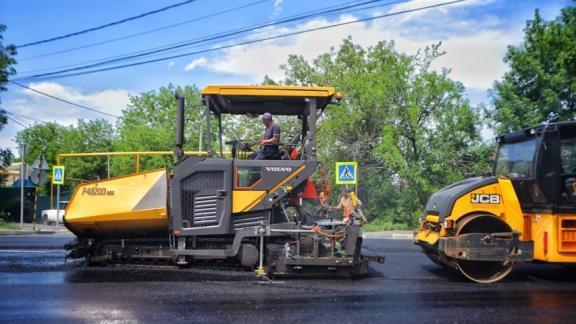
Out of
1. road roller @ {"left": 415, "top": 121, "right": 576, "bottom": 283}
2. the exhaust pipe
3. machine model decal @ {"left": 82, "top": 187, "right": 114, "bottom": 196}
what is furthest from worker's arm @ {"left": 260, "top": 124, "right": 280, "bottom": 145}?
road roller @ {"left": 415, "top": 121, "right": 576, "bottom": 283}

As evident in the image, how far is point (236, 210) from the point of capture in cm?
693

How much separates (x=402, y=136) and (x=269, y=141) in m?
14.5

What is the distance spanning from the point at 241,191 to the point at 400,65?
15.7m

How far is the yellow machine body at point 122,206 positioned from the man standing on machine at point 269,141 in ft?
4.50

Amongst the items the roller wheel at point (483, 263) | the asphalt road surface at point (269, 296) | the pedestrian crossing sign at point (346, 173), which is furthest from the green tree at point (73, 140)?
the roller wheel at point (483, 263)

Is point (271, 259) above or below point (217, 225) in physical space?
below

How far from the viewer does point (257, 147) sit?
25.0 ft

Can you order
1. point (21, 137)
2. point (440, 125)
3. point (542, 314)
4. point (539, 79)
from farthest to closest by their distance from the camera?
point (21, 137) → point (440, 125) → point (539, 79) → point (542, 314)

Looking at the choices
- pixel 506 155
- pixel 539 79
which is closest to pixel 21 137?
pixel 539 79

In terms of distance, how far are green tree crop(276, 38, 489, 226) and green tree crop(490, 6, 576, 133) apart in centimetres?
253

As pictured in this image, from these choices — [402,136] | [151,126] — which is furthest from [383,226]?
[151,126]

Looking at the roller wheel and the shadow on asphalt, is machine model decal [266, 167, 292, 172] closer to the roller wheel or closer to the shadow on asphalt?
the shadow on asphalt

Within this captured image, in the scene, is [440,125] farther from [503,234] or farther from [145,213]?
[145,213]

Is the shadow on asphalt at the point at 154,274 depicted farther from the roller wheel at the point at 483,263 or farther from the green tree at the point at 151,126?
the green tree at the point at 151,126
